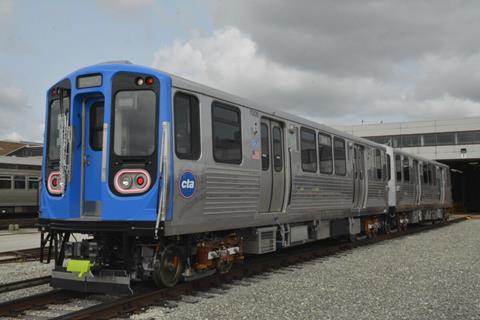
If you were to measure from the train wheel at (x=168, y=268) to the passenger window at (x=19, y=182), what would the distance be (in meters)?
20.3

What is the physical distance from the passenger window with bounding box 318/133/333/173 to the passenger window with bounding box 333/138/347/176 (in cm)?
37

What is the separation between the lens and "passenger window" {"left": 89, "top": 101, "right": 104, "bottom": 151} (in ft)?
24.6

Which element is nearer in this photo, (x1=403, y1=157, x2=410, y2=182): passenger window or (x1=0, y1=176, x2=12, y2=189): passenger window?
(x1=403, y1=157, x2=410, y2=182): passenger window

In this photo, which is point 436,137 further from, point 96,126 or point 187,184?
point 96,126

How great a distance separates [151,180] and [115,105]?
→ 1260 millimetres

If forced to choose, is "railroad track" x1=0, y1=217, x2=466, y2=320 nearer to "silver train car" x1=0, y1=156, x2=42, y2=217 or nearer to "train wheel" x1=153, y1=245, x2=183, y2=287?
"train wheel" x1=153, y1=245, x2=183, y2=287

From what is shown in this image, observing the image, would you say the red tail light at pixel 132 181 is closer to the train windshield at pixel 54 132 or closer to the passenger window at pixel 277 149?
the train windshield at pixel 54 132

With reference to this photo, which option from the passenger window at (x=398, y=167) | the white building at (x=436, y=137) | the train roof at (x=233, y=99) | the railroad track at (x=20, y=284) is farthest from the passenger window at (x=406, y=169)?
the white building at (x=436, y=137)

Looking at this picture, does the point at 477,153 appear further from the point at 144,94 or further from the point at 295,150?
the point at 144,94

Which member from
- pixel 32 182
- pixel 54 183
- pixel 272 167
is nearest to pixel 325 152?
pixel 272 167

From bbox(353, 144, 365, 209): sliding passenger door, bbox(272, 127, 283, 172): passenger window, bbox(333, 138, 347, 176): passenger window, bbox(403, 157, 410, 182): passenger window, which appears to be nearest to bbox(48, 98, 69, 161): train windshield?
bbox(272, 127, 283, 172): passenger window

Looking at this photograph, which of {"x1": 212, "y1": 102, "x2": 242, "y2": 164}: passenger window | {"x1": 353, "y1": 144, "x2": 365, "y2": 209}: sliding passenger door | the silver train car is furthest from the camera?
the silver train car

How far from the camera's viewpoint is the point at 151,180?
267 inches

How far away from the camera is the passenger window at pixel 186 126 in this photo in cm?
716
